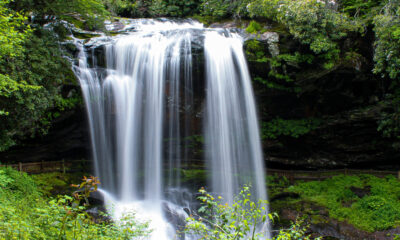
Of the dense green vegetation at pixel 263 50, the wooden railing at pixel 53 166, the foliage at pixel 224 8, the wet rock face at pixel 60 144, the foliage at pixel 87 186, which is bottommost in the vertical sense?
the wooden railing at pixel 53 166

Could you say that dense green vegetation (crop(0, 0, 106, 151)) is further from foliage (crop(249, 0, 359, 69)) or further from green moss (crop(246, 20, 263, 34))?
foliage (crop(249, 0, 359, 69))

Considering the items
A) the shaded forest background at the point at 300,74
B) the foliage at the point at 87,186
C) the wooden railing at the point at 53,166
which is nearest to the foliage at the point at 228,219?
the foliage at the point at 87,186

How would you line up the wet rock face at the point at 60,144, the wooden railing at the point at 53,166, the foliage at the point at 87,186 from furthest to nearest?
the wet rock face at the point at 60,144 → the wooden railing at the point at 53,166 → the foliage at the point at 87,186

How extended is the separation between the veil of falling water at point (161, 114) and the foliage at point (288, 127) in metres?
1.43

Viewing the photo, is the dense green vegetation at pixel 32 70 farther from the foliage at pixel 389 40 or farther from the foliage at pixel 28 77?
the foliage at pixel 389 40

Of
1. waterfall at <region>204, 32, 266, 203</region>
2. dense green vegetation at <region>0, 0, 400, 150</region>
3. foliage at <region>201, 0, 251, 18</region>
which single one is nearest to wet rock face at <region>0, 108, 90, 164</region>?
dense green vegetation at <region>0, 0, 400, 150</region>

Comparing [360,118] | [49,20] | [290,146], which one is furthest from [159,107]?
[360,118]

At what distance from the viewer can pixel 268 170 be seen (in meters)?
13.3

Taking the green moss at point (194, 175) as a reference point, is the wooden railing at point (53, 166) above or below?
above

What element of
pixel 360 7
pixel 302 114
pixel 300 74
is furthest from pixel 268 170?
pixel 360 7

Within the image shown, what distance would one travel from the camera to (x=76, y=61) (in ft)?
37.0

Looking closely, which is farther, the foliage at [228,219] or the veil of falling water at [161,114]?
the veil of falling water at [161,114]

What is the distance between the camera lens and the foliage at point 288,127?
12.9 meters

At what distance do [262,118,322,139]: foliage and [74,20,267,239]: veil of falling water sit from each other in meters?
1.43
